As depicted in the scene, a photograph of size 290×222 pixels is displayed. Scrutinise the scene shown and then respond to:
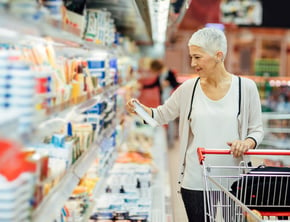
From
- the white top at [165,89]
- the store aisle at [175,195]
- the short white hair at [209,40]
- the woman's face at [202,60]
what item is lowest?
the store aisle at [175,195]

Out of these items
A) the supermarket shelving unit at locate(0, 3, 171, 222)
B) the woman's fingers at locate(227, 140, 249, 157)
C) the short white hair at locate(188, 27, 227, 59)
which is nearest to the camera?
the supermarket shelving unit at locate(0, 3, 171, 222)

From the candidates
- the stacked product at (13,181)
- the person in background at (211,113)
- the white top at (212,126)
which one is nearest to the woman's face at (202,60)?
the person in background at (211,113)

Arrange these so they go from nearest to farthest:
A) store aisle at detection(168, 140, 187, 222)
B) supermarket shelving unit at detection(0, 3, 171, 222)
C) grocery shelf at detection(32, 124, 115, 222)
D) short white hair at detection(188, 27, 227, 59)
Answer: supermarket shelving unit at detection(0, 3, 171, 222), grocery shelf at detection(32, 124, 115, 222), short white hair at detection(188, 27, 227, 59), store aisle at detection(168, 140, 187, 222)

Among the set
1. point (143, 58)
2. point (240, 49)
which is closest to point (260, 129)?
point (143, 58)

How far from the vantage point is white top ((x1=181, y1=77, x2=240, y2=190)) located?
308cm

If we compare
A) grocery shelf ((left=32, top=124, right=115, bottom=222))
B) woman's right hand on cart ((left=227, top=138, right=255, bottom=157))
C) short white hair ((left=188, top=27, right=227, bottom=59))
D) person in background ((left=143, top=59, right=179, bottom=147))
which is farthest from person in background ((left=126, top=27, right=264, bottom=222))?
person in background ((left=143, top=59, right=179, bottom=147))

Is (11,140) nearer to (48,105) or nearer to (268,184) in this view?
(48,105)

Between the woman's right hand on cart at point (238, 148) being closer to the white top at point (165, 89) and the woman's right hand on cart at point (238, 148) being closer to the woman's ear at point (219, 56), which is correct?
the woman's ear at point (219, 56)

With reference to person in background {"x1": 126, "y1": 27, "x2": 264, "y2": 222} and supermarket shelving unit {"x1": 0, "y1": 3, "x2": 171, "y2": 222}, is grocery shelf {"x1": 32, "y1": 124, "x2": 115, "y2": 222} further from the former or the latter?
person in background {"x1": 126, "y1": 27, "x2": 264, "y2": 222}

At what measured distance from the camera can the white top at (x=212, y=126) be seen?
3076 millimetres

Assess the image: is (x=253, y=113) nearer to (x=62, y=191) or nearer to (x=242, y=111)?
(x=242, y=111)

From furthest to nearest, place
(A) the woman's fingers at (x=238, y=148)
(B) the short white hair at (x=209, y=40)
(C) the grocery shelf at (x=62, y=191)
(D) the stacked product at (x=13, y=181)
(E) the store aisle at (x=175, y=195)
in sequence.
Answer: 1. (E) the store aisle at (x=175, y=195)
2. (B) the short white hair at (x=209, y=40)
3. (A) the woman's fingers at (x=238, y=148)
4. (C) the grocery shelf at (x=62, y=191)
5. (D) the stacked product at (x=13, y=181)

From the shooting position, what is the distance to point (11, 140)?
152 centimetres

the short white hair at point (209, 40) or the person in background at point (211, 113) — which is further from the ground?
the short white hair at point (209, 40)
